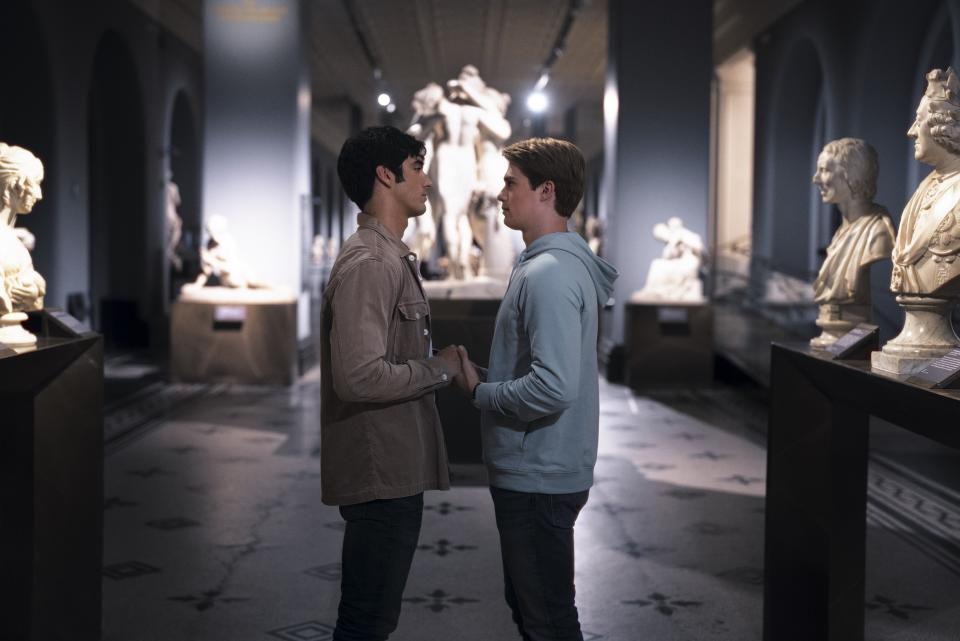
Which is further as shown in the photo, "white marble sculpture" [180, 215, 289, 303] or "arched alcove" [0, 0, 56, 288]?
"arched alcove" [0, 0, 56, 288]

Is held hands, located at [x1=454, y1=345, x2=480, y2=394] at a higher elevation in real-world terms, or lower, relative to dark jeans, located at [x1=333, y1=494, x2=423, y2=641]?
higher

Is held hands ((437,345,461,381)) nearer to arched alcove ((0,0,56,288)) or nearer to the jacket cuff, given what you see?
the jacket cuff

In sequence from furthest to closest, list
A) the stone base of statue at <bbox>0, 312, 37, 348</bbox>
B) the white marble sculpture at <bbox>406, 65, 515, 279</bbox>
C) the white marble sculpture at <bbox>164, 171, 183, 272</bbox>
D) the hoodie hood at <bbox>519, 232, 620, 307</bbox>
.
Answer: the white marble sculpture at <bbox>164, 171, 183, 272</bbox> < the white marble sculpture at <bbox>406, 65, 515, 279</bbox> < the stone base of statue at <bbox>0, 312, 37, 348</bbox> < the hoodie hood at <bbox>519, 232, 620, 307</bbox>

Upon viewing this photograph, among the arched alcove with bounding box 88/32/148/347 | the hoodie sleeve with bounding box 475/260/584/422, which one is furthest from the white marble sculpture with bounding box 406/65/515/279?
the arched alcove with bounding box 88/32/148/347

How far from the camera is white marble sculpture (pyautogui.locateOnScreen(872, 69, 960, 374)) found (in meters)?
3.10

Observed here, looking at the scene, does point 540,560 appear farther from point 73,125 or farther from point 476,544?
point 73,125

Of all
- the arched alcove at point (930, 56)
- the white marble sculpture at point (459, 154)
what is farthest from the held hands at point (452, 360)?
the arched alcove at point (930, 56)

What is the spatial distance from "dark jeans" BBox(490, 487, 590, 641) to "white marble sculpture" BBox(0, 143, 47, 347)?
1881 mm

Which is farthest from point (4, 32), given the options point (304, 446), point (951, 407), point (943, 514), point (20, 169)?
point (951, 407)

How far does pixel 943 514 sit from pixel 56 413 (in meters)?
5.01

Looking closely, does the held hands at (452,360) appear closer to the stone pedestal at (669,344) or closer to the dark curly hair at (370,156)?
the dark curly hair at (370,156)

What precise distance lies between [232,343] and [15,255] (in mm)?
8896

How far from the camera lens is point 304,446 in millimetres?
8297

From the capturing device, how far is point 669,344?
12.7 meters
